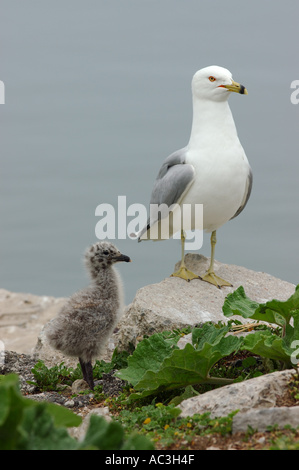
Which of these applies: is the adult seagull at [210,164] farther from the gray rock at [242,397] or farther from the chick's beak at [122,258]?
the gray rock at [242,397]

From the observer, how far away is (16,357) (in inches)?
284

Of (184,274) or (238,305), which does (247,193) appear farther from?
(238,305)

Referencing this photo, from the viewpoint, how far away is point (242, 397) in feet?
12.6

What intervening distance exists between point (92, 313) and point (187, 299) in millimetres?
1454

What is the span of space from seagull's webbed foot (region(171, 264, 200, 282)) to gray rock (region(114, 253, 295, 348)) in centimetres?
7

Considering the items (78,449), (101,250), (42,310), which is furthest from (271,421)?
(42,310)

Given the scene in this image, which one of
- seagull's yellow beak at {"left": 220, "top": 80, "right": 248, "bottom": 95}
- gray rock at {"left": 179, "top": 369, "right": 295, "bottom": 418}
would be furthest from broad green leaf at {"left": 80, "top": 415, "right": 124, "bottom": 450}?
seagull's yellow beak at {"left": 220, "top": 80, "right": 248, "bottom": 95}

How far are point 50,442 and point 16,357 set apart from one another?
15.4 ft

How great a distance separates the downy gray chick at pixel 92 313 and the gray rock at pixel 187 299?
0.35 meters

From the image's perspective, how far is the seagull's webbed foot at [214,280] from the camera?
25.0 ft

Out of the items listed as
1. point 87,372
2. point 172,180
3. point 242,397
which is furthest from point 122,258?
point 242,397

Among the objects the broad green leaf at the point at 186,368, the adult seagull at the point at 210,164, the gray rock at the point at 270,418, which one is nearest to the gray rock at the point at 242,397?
the gray rock at the point at 270,418

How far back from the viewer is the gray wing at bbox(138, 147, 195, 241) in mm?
7219

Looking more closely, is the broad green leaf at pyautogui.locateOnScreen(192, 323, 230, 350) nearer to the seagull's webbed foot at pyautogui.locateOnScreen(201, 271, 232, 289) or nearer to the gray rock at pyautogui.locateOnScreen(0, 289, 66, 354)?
the seagull's webbed foot at pyautogui.locateOnScreen(201, 271, 232, 289)
